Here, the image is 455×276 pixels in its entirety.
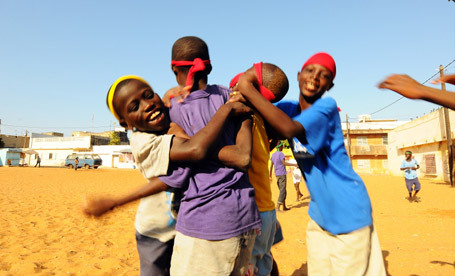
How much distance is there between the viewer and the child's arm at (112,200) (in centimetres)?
155

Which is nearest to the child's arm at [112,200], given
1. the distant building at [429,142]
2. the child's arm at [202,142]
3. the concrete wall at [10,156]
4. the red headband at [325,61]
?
the child's arm at [202,142]

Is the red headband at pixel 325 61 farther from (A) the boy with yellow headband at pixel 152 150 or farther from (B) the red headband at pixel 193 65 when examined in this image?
(B) the red headband at pixel 193 65

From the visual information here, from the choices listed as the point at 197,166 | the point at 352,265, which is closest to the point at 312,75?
the point at 197,166

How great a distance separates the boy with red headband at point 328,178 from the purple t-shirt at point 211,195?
28 centimetres

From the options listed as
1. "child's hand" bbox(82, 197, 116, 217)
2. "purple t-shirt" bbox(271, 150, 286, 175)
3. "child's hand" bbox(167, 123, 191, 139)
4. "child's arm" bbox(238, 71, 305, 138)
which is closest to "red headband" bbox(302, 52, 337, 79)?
"child's arm" bbox(238, 71, 305, 138)

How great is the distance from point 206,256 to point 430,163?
2550 cm

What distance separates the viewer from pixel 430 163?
858 inches

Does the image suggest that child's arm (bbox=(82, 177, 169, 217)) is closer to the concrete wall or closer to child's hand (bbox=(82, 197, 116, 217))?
child's hand (bbox=(82, 197, 116, 217))

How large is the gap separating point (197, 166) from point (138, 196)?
38 centimetres

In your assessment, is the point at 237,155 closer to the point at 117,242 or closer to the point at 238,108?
the point at 238,108

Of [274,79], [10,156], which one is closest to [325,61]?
[274,79]

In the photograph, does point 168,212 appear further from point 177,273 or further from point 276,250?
point 276,250

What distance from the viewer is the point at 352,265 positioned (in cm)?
168

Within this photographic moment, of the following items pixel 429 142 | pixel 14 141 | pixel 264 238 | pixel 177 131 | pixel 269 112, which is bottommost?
pixel 264 238
